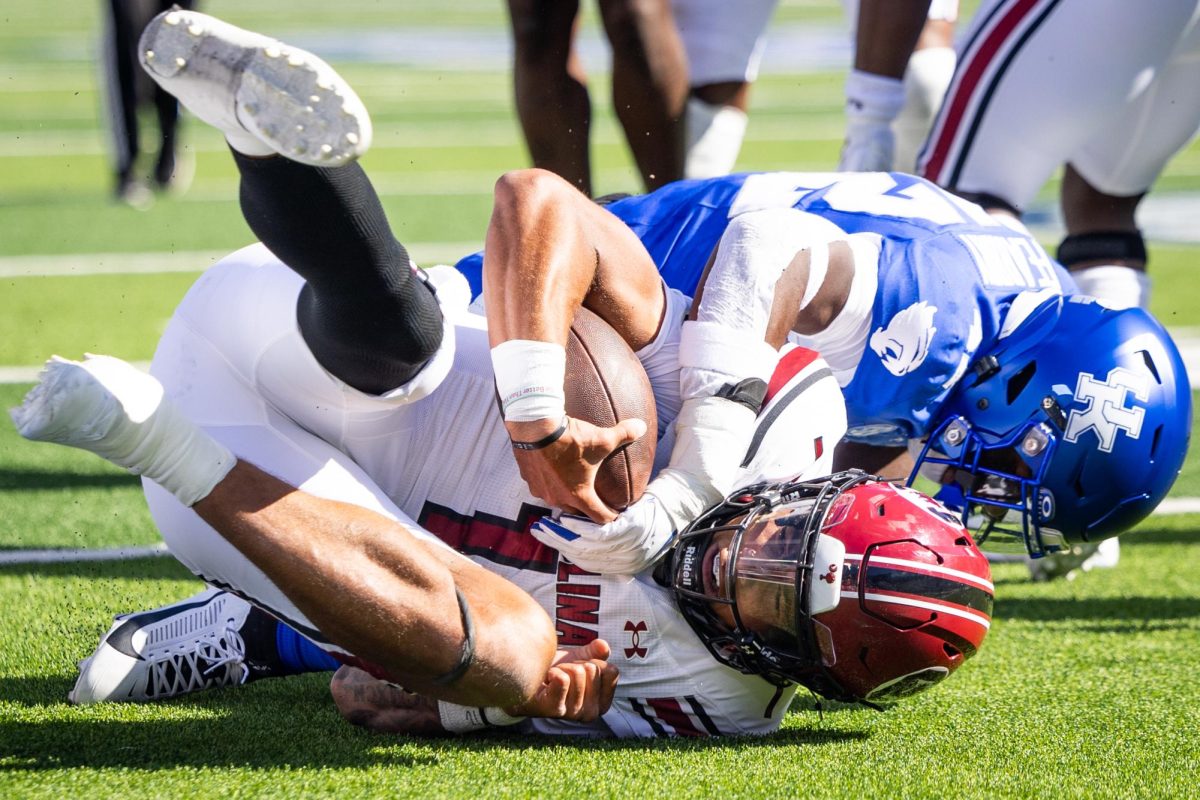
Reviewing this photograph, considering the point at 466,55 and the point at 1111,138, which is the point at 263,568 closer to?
the point at 1111,138

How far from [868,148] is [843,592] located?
77.2 inches

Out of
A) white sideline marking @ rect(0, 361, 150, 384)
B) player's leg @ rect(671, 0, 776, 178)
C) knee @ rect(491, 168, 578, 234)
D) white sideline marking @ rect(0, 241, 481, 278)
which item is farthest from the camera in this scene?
white sideline marking @ rect(0, 241, 481, 278)

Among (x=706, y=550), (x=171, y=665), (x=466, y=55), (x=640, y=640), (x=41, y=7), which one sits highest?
(x=706, y=550)

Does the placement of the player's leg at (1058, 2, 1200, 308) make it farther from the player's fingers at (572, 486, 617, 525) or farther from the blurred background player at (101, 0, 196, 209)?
the blurred background player at (101, 0, 196, 209)

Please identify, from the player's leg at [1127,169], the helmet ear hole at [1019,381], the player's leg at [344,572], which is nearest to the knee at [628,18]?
the player's leg at [1127,169]

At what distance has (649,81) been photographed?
4184 millimetres

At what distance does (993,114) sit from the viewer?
3828 mm

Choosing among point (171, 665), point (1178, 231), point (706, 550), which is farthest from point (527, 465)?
point (1178, 231)

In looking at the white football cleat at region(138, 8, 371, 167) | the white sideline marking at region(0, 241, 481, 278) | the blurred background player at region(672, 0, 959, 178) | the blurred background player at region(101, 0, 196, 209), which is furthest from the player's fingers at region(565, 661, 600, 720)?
the blurred background player at region(101, 0, 196, 209)

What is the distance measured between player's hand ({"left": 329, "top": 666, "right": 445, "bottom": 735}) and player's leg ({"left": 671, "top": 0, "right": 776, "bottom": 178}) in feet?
8.10

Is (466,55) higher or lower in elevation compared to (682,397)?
lower

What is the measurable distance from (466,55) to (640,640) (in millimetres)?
17803

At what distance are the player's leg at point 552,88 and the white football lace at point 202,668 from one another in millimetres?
1949

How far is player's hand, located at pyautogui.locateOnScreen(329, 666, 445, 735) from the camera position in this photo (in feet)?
7.86
